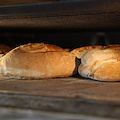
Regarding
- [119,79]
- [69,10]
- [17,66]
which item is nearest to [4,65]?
[17,66]

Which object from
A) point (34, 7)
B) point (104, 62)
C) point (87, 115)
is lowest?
point (87, 115)

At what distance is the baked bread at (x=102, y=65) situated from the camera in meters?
0.95

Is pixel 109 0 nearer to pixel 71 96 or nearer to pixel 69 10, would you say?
pixel 69 10

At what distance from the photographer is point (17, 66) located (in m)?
1.05

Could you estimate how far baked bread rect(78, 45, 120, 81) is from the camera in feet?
3.12

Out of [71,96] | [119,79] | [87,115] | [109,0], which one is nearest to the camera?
[87,115]

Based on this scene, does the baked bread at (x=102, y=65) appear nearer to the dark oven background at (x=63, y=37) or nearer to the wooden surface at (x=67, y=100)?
the wooden surface at (x=67, y=100)

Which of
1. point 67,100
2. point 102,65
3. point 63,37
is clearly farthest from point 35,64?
point 63,37

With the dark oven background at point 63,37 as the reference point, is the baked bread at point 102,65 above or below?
below

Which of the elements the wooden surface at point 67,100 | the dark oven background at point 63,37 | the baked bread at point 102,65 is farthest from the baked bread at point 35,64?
the dark oven background at point 63,37

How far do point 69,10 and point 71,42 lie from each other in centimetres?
116

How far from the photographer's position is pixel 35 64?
3.41ft

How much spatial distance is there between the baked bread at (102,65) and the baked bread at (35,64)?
125 millimetres

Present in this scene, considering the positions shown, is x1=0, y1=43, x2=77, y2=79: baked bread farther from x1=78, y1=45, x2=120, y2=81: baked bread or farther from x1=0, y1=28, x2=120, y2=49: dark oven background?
x1=0, y1=28, x2=120, y2=49: dark oven background
